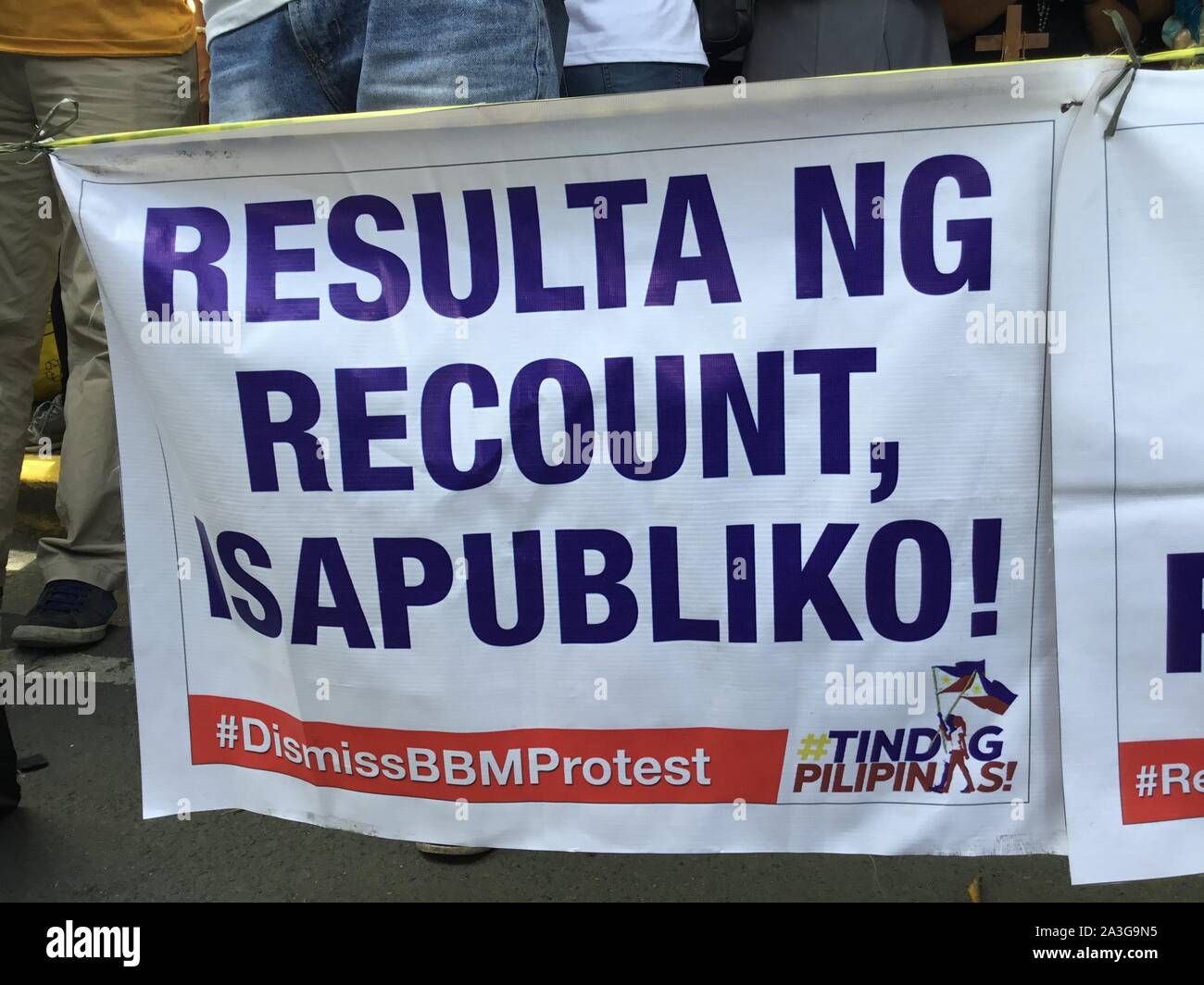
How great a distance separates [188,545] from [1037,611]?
1.28 meters

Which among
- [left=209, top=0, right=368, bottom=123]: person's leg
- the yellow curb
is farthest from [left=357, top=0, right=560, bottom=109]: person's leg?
the yellow curb

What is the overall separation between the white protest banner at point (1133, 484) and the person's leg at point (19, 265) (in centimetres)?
275

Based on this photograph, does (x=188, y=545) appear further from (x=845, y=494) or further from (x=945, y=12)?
(x=945, y=12)

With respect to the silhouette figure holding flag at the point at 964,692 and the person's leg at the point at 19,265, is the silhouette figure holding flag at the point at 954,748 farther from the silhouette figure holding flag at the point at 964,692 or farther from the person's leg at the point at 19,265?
the person's leg at the point at 19,265

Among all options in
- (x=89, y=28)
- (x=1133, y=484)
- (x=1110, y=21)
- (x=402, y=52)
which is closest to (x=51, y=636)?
(x=89, y=28)

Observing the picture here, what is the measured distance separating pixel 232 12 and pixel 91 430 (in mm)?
1683

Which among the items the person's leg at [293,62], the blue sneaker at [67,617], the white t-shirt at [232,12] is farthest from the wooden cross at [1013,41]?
the blue sneaker at [67,617]

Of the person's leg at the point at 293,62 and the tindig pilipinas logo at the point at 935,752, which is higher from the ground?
the person's leg at the point at 293,62

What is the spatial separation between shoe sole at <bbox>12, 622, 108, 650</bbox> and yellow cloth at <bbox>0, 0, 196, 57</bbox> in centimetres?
154

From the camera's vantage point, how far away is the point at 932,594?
1.58 m

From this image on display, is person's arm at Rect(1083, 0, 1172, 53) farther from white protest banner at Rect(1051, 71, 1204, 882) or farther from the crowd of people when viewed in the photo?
white protest banner at Rect(1051, 71, 1204, 882)

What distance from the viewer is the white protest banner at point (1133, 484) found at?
1.48m

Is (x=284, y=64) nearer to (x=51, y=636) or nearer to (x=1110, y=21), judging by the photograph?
(x=51, y=636)

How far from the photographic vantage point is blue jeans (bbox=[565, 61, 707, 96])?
87.9 inches
